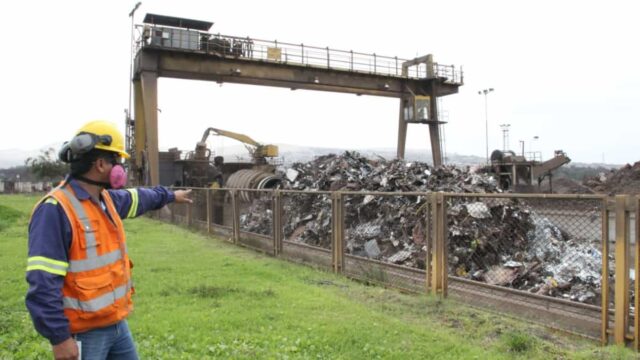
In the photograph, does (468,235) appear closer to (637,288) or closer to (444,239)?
(444,239)

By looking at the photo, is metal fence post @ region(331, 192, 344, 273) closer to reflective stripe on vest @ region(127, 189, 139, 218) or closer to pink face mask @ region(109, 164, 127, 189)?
reflective stripe on vest @ region(127, 189, 139, 218)

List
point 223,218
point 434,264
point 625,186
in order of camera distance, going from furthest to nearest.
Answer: point 625,186 → point 223,218 → point 434,264

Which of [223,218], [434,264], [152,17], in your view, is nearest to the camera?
[434,264]

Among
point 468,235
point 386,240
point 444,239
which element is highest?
point 444,239

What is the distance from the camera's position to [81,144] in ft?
8.38

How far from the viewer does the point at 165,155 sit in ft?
82.5

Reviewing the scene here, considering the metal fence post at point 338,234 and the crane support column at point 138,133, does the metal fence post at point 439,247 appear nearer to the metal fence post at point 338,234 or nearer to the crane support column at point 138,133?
the metal fence post at point 338,234

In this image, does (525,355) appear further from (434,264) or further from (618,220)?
(434,264)

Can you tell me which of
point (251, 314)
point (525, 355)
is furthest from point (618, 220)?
point (251, 314)

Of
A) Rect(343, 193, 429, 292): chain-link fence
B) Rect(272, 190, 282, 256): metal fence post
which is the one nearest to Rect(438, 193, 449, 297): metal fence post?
Rect(343, 193, 429, 292): chain-link fence

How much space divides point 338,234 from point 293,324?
322 cm

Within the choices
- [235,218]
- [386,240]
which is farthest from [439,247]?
[235,218]

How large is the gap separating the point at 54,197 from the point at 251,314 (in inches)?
129

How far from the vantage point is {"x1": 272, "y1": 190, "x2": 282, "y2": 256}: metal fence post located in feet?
32.9
